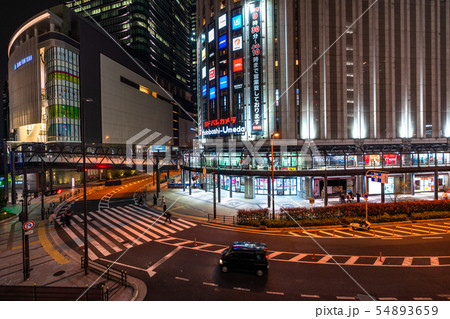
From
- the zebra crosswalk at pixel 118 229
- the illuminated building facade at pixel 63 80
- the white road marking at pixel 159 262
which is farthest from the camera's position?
the illuminated building facade at pixel 63 80

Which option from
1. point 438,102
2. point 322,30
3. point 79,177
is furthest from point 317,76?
point 79,177

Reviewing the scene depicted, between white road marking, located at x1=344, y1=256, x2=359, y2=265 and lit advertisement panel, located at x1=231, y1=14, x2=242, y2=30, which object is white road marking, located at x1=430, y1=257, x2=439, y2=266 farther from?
lit advertisement panel, located at x1=231, y1=14, x2=242, y2=30

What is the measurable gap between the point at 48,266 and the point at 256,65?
39.6 meters

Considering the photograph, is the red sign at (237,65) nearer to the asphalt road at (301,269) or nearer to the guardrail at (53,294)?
the asphalt road at (301,269)

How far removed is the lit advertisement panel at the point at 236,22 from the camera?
4388cm

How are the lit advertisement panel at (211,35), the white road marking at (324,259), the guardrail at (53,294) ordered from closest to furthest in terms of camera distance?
the guardrail at (53,294) → the white road marking at (324,259) → the lit advertisement panel at (211,35)

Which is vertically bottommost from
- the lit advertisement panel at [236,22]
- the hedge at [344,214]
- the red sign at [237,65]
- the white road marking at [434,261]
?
the white road marking at [434,261]

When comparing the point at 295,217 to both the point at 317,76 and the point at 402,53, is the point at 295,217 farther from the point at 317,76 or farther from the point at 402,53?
the point at 402,53

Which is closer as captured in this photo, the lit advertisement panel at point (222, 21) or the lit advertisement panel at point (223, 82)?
the lit advertisement panel at point (222, 21)

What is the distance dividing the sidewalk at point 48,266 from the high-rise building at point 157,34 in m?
92.4

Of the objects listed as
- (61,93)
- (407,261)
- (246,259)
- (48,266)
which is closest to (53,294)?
(48,266)

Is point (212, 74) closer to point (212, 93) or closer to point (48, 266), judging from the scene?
point (212, 93)

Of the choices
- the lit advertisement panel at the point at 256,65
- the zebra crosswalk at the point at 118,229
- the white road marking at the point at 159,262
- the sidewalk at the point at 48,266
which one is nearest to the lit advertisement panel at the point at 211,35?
the lit advertisement panel at the point at 256,65

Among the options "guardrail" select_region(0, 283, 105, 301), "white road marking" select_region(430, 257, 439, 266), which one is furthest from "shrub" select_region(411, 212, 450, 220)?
"guardrail" select_region(0, 283, 105, 301)
